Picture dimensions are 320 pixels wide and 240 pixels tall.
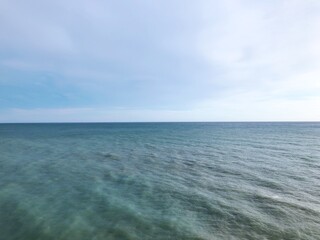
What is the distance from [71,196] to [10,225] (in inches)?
151

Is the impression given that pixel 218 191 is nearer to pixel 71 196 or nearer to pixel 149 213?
pixel 149 213

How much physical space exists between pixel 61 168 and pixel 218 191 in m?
14.1

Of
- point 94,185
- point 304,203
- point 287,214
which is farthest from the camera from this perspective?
point 94,185

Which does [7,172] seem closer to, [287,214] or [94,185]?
[94,185]

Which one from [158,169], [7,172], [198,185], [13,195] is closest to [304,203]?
[198,185]

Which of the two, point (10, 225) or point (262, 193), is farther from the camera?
point (262, 193)

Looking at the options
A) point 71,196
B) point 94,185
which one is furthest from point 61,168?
point 71,196

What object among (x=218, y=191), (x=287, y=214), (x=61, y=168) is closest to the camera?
(x=287, y=214)

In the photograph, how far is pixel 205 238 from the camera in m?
8.17

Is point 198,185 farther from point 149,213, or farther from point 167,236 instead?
point 167,236

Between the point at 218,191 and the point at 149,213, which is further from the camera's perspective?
the point at 218,191

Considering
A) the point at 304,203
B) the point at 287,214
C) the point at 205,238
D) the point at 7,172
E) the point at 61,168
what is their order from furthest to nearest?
1. the point at 61,168
2. the point at 7,172
3. the point at 304,203
4. the point at 287,214
5. the point at 205,238

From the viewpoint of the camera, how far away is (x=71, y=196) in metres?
12.4

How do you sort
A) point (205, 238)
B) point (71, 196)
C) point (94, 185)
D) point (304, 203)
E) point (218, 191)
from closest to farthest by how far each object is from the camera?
point (205, 238) → point (304, 203) → point (71, 196) → point (218, 191) → point (94, 185)
